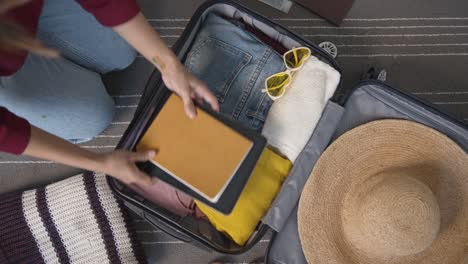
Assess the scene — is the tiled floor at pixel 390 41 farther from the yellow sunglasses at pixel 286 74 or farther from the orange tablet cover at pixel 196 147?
the orange tablet cover at pixel 196 147

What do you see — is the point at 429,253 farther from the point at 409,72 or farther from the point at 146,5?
the point at 146,5

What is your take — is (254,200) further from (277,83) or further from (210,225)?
(277,83)

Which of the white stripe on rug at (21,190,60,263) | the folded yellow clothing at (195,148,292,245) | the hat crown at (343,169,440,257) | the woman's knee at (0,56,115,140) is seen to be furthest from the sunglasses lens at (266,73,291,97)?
the white stripe on rug at (21,190,60,263)

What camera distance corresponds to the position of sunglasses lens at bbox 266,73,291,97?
2.94 ft

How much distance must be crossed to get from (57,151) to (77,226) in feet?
1.17

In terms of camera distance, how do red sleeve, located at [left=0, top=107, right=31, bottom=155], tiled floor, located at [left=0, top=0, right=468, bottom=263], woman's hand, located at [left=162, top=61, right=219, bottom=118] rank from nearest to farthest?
red sleeve, located at [left=0, top=107, right=31, bottom=155], woman's hand, located at [left=162, top=61, right=219, bottom=118], tiled floor, located at [left=0, top=0, right=468, bottom=263]

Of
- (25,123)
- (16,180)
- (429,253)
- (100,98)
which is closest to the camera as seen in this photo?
(25,123)

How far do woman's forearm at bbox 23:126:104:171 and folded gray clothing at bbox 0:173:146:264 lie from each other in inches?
11.4

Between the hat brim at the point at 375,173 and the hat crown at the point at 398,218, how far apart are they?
73 millimetres

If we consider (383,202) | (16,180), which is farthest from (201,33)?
(16,180)

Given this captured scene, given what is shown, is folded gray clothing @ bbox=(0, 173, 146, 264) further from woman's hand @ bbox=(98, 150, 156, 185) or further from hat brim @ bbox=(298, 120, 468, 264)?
hat brim @ bbox=(298, 120, 468, 264)

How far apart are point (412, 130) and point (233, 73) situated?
399 mm

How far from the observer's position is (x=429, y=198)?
2.42 feet

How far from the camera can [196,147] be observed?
71 cm
